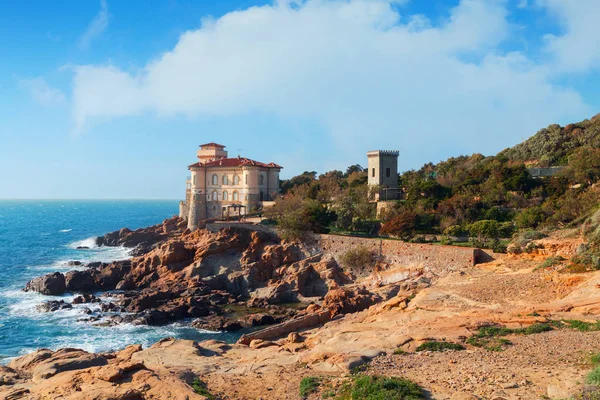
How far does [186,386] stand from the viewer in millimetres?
13211

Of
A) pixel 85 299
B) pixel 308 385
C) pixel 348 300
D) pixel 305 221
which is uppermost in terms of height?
pixel 305 221

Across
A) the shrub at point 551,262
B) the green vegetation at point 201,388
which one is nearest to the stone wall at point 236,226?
the shrub at point 551,262

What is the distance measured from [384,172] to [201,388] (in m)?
40.0

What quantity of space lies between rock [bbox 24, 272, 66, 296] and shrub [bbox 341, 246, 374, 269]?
2171 centimetres

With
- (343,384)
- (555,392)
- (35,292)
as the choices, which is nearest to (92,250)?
(35,292)

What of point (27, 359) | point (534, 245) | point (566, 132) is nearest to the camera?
point (27, 359)

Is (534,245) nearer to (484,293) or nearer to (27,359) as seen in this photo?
(484,293)

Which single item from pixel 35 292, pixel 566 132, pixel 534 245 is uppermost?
pixel 566 132

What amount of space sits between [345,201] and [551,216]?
1629 centimetres

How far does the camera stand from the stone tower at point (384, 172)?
166 ft

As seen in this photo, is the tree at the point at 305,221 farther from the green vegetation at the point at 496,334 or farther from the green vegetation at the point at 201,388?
the green vegetation at the point at 201,388

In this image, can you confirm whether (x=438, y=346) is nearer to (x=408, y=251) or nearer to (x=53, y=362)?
(x=53, y=362)

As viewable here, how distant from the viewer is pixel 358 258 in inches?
1427

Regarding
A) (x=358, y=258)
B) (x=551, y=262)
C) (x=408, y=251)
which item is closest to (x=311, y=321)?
(x=408, y=251)
